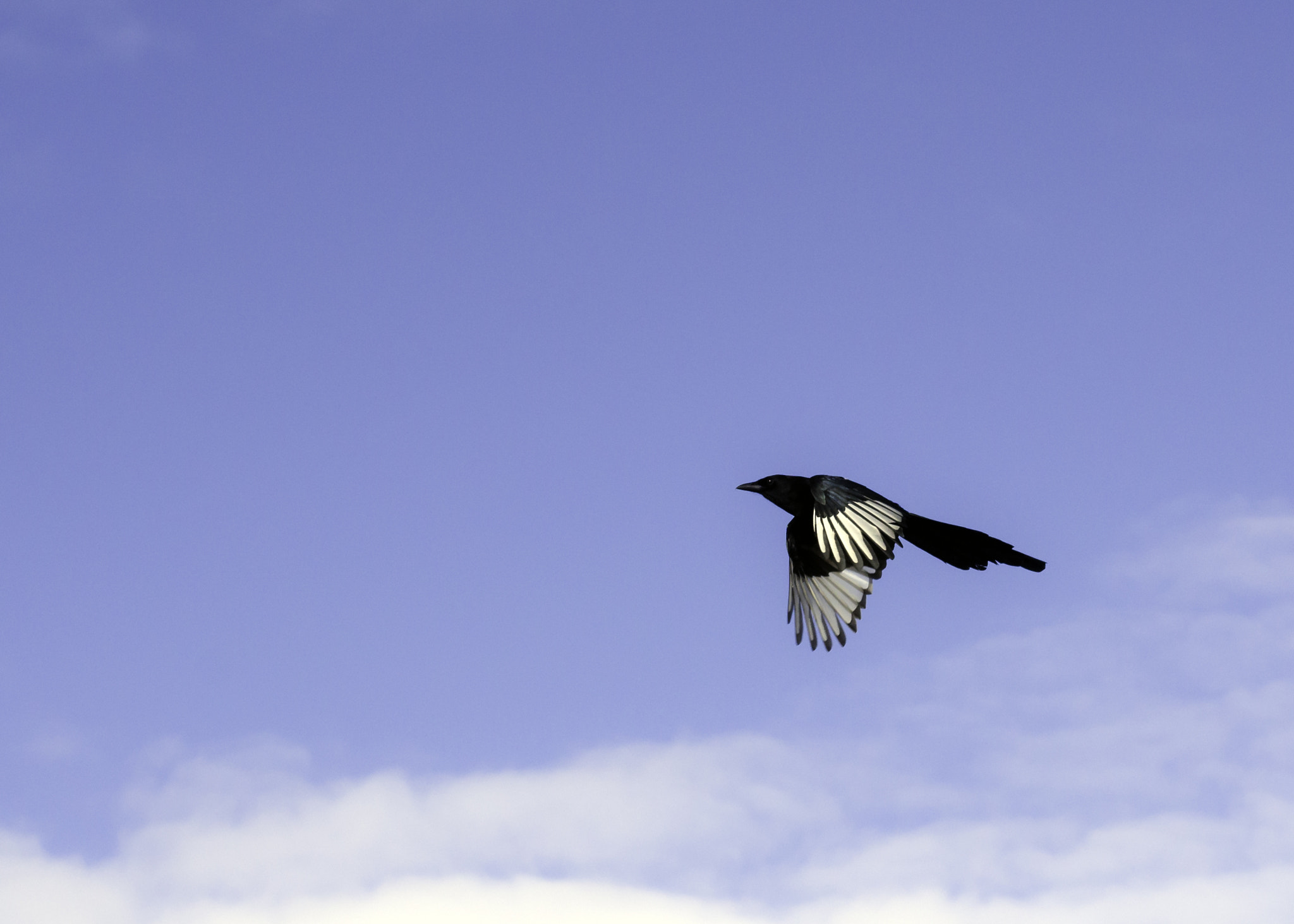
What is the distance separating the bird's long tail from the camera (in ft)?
50.4

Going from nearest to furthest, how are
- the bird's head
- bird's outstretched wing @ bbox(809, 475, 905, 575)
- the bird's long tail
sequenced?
bird's outstretched wing @ bbox(809, 475, 905, 575), the bird's long tail, the bird's head

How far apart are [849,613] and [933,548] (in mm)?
1347

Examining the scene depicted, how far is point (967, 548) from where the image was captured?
15508 millimetres

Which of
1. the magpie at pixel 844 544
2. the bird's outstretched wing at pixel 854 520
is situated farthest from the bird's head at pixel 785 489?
the bird's outstretched wing at pixel 854 520

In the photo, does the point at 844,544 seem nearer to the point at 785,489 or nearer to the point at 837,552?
the point at 837,552

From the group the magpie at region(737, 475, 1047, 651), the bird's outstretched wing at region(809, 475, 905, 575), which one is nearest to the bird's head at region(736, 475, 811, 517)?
the magpie at region(737, 475, 1047, 651)

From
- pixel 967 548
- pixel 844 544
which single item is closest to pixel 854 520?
pixel 844 544

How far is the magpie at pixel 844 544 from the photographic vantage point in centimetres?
1465

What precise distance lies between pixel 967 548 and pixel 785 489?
2364 millimetres

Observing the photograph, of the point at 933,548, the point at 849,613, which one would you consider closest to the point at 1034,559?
the point at 933,548

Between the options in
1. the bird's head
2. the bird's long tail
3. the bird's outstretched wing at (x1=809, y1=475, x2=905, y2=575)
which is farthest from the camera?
the bird's head

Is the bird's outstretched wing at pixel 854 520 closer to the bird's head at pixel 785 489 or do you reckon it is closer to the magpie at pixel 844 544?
the magpie at pixel 844 544

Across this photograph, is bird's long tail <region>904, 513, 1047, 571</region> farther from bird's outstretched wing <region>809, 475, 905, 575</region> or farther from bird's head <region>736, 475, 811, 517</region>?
bird's head <region>736, 475, 811, 517</region>

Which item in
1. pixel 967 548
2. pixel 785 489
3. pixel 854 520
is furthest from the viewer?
pixel 785 489
